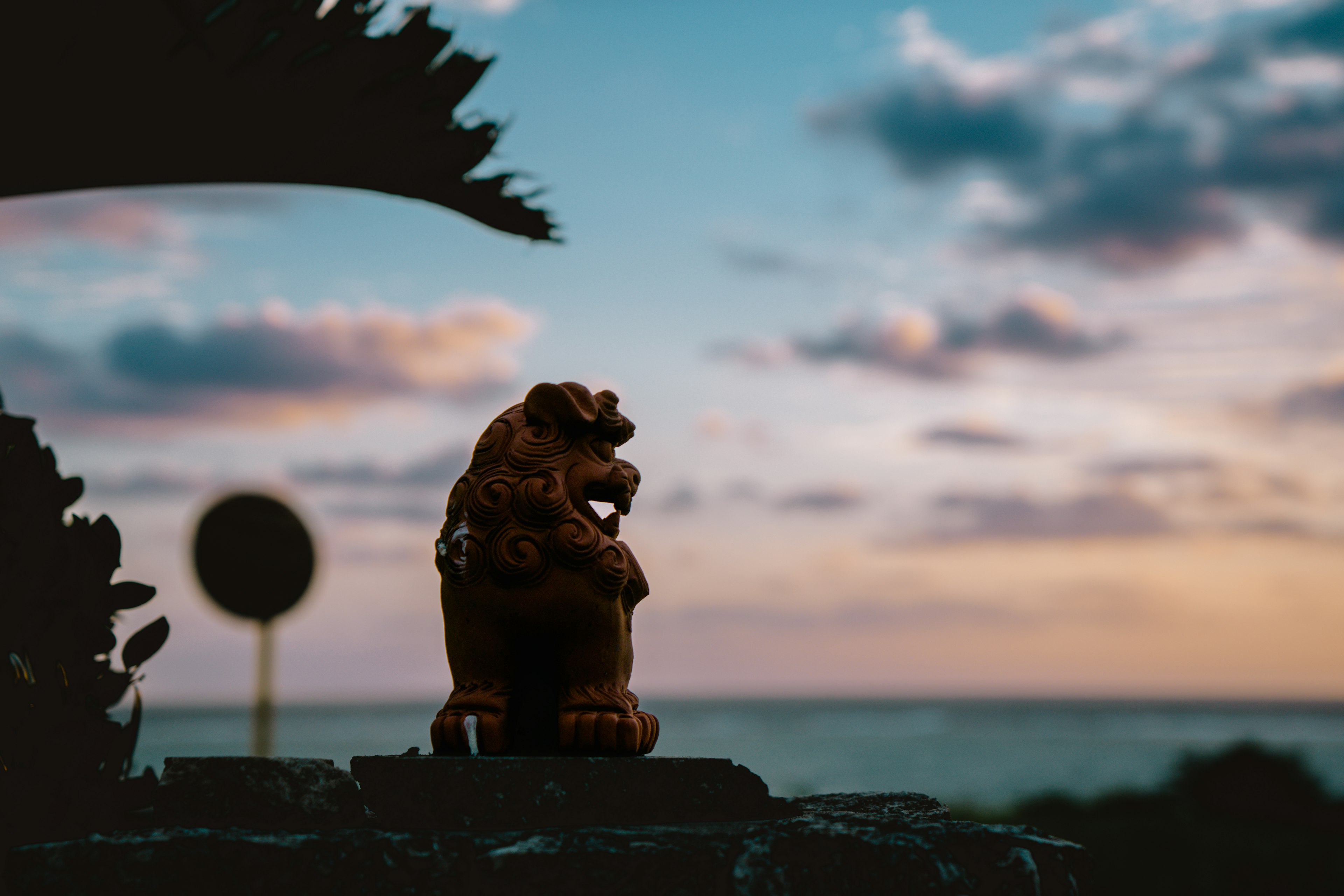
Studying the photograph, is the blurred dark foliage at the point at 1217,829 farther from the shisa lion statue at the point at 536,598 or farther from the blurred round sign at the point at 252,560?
the blurred round sign at the point at 252,560

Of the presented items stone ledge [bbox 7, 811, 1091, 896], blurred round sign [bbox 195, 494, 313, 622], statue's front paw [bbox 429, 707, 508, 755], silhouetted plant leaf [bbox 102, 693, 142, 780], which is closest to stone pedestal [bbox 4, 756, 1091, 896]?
stone ledge [bbox 7, 811, 1091, 896]

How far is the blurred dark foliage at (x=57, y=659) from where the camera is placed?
3.77 metres

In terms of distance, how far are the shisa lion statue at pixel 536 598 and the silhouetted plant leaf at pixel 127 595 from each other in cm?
140

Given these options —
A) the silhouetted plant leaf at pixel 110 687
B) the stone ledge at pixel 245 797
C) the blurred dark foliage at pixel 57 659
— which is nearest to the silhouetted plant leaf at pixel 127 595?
the blurred dark foliage at pixel 57 659

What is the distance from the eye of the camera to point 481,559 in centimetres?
320

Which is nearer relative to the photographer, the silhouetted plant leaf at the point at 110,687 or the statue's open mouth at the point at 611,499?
the statue's open mouth at the point at 611,499

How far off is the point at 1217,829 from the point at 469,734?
8289mm

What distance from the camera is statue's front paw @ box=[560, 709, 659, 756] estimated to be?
10.2 feet

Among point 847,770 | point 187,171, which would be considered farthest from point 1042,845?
point 847,770

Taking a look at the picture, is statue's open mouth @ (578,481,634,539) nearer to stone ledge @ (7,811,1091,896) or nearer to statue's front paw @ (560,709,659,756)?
statue's front paw @ (560,709,659,756)

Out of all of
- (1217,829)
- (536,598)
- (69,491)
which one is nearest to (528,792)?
(536,598)

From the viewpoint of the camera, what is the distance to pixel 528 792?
2926 millimetres

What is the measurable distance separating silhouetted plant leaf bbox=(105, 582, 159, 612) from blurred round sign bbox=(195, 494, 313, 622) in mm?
4992

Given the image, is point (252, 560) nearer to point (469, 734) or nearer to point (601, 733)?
point (469, 734)
